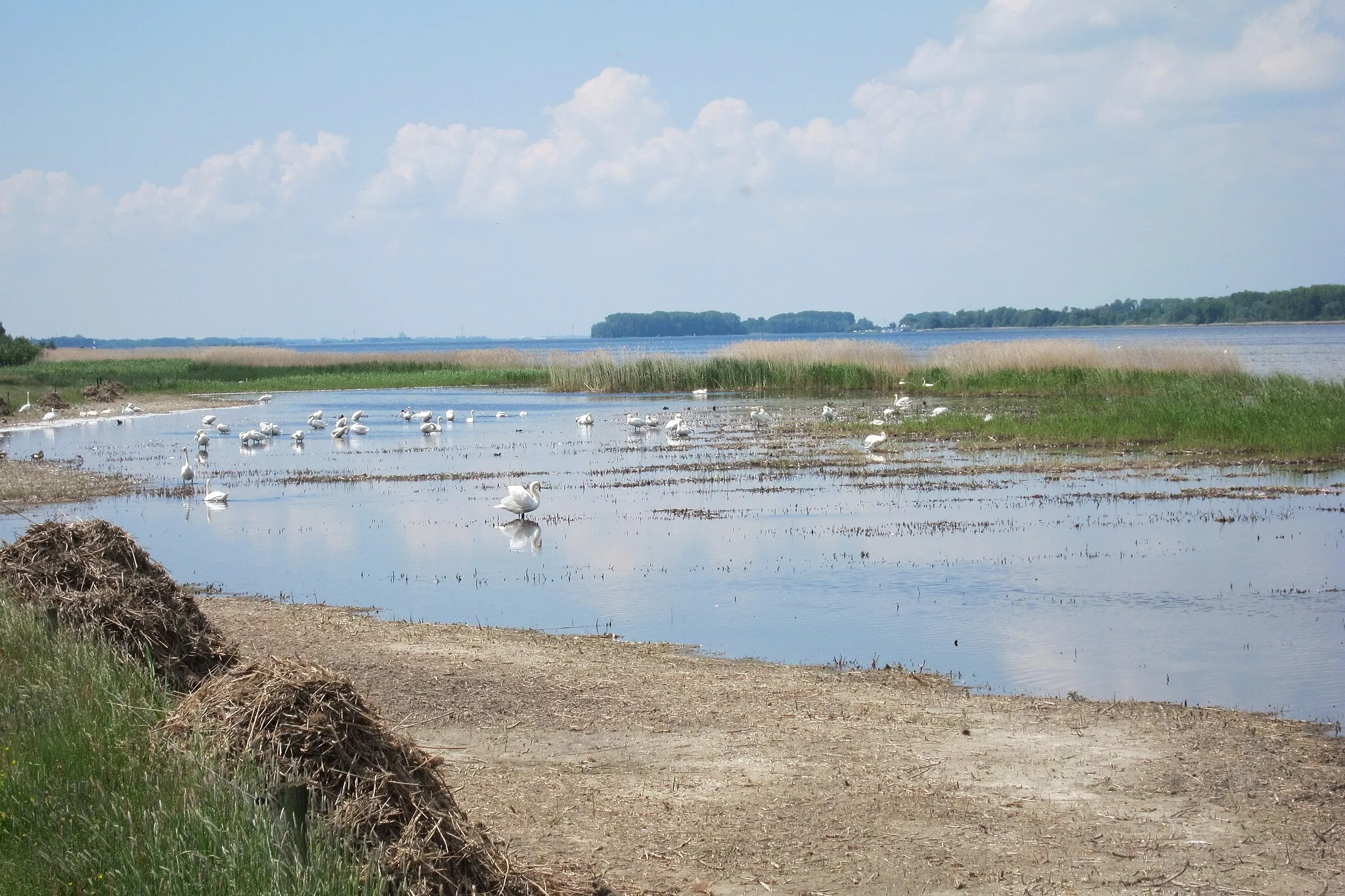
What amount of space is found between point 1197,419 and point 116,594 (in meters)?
26.4

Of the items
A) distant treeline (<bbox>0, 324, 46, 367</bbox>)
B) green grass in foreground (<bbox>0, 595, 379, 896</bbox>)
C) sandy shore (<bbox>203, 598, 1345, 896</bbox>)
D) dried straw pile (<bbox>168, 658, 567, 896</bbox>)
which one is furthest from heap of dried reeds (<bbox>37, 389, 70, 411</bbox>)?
dried straw pile (<bbox>168, 658, 567, 896</bbox>)

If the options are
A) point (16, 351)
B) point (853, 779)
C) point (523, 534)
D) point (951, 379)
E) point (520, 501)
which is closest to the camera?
point (853, 779)

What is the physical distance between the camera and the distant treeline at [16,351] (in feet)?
240

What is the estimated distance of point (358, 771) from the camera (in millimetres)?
4914

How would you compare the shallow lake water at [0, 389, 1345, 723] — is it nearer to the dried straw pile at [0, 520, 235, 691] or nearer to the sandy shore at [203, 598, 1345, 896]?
the sandy shore at [203, 598, 1345, 896]

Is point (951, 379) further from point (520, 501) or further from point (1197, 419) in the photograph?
point (520, 501)

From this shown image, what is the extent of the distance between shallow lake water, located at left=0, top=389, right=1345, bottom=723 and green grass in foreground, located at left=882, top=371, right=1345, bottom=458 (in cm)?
286

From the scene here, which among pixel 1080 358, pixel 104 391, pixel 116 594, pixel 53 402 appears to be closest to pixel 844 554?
pixel 116 594

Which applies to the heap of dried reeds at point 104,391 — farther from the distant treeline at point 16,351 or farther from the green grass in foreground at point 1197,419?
the green grass in foreground at point 1197,419

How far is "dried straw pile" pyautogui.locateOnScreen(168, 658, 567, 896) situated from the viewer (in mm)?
4773

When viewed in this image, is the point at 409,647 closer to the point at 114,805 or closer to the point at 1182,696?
the point at 114,805

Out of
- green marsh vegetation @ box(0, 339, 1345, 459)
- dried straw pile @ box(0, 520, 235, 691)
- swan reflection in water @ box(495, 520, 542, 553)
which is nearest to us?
dried straw pile @ box(0, 520, 235, 691)

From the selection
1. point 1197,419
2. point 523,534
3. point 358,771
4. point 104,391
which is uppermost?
point 104,391

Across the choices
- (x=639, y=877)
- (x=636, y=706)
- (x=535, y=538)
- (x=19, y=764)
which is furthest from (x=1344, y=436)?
(x=19, y=764)
